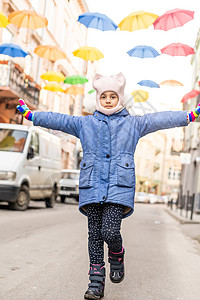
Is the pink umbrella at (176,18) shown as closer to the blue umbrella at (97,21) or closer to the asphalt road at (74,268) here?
the blue umbrella at (97,21)

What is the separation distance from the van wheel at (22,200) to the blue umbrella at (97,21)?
523 cm

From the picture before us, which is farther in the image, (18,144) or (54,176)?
(54,176)

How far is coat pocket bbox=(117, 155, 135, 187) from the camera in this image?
3.51 metres

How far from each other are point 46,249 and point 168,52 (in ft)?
33.0

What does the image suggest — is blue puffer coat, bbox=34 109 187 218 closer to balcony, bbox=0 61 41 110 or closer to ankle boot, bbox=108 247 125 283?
ankle boot, bbox=108 247 125 283

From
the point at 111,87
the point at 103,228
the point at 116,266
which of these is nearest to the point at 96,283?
the point at 116,266

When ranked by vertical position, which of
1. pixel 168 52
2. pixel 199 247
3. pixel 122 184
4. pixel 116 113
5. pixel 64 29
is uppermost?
pixel 64 29

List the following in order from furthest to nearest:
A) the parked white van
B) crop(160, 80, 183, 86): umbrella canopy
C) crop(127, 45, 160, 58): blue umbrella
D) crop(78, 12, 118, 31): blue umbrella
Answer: crop(160, 80, 183, 86): umbrella canopy, crop(127, 45, 160, 58): blue umbrella, crop(78, 12, 118, 31): blue umbrella, the parked white van

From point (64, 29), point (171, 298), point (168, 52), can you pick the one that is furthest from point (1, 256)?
point (64, 29)

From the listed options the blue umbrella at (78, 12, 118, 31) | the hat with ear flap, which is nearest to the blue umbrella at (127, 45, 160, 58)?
the blue umbrella at (78, 12, 118, 31)

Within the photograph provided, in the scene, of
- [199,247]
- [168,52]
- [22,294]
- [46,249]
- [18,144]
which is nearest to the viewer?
[22,294]

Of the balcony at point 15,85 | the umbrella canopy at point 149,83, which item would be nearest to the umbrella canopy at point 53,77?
the balcony at point 15,85

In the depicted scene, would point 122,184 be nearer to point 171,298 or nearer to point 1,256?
point 171,298

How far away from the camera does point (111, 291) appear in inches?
151
